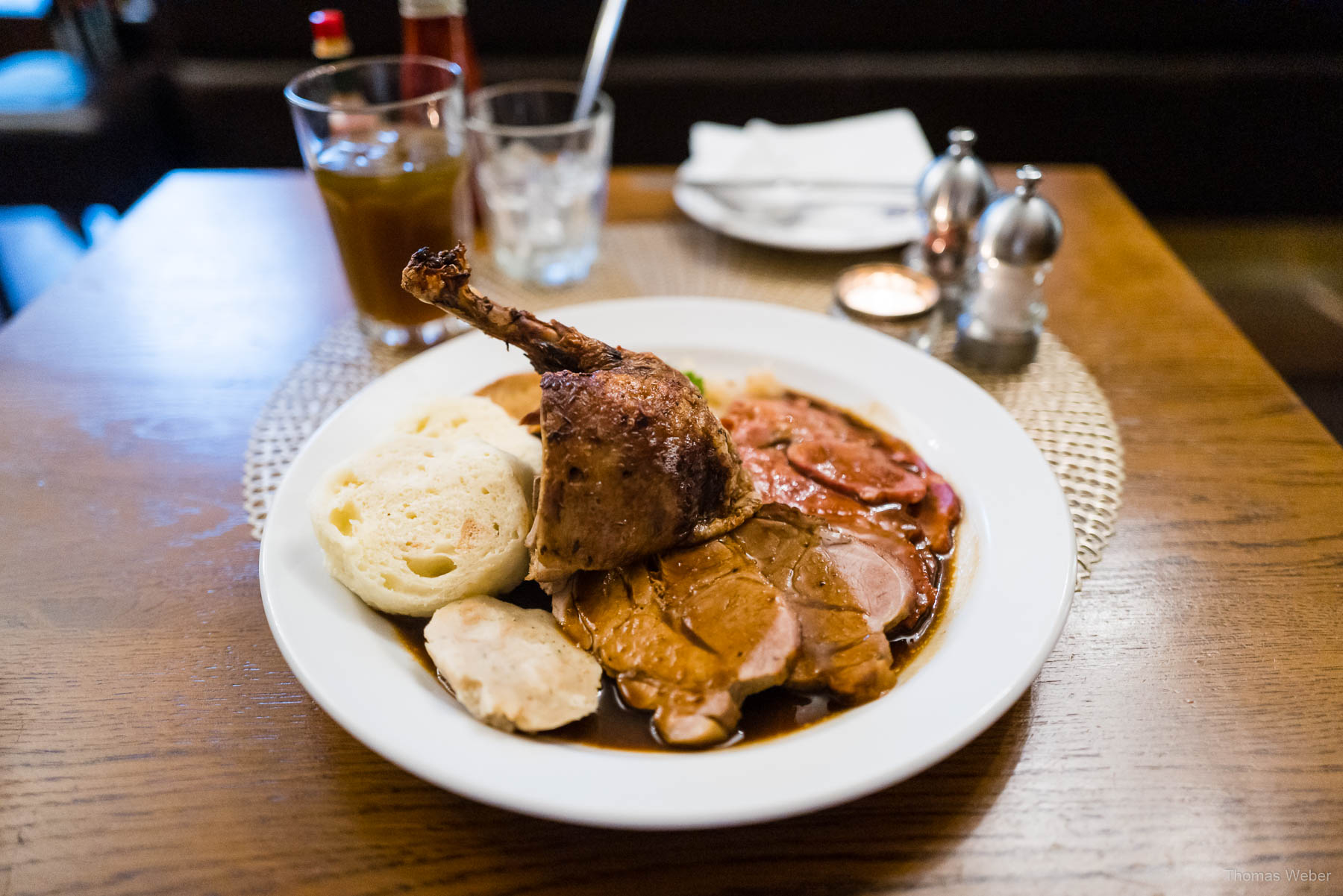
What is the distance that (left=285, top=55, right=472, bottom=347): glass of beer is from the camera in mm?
2064

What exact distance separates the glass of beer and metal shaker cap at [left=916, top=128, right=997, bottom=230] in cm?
130

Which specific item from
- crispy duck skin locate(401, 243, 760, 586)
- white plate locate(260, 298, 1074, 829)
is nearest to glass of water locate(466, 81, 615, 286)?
white plate locate(260, 298, 1074, 829)

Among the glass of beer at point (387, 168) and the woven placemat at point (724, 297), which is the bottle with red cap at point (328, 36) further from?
the woven placemat at point (724, 297)

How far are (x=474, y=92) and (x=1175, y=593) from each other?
2385mm

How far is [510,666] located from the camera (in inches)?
48.4

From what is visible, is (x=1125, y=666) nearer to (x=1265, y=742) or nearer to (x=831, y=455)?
(x=1265, y=742)

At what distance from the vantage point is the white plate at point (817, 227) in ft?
8.35

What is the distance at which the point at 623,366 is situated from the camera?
1484 millimetres

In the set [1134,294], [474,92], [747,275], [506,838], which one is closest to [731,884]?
[506,838]

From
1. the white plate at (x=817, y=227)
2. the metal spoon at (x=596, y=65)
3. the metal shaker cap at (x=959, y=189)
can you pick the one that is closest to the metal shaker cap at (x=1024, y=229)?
the metal shaker cap at (x=959, y=189)

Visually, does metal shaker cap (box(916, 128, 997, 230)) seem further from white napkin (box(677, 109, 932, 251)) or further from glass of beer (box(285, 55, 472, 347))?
glass of beer (box(285, 55, 472, 347))

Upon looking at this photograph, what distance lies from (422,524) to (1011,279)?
61.3 inches

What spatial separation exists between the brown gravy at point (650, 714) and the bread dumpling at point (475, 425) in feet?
1.32

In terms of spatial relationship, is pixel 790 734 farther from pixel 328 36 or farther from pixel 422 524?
pixel 328 36
